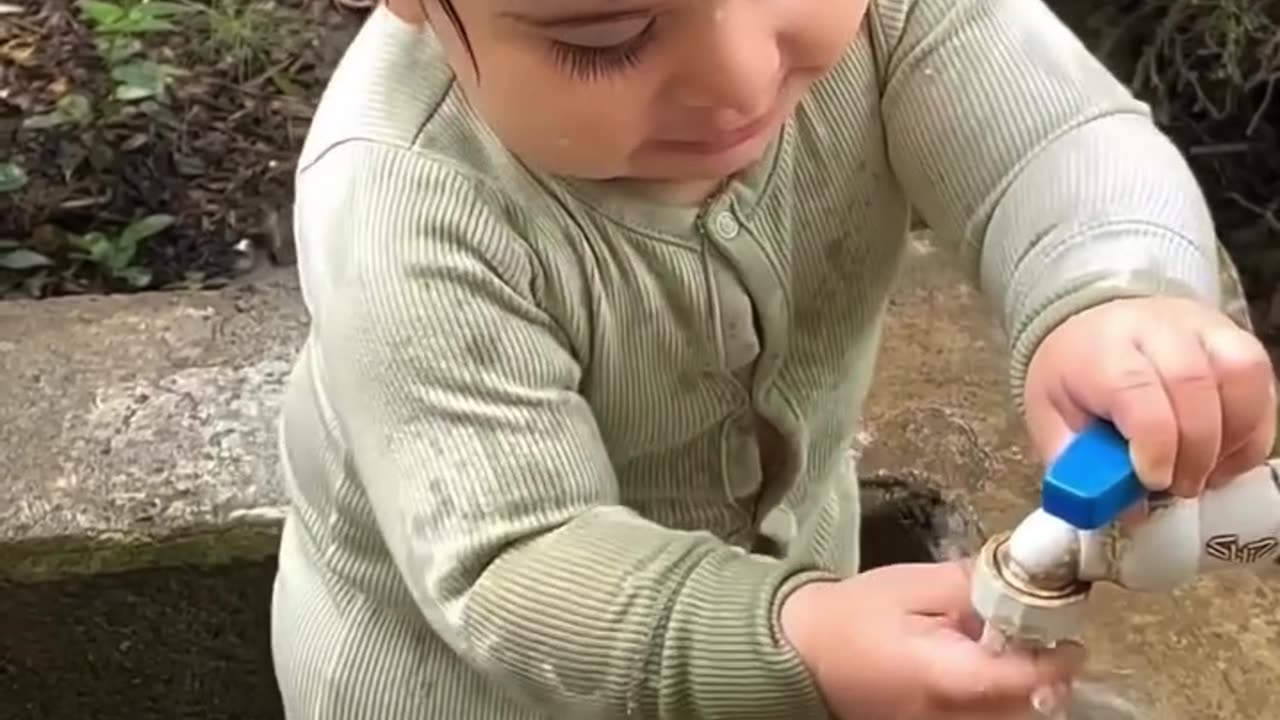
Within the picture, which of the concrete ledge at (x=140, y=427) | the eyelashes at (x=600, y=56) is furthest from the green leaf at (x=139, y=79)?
the eyelashes at (x=600, y=56)

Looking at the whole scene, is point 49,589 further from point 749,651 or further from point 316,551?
point 749,651

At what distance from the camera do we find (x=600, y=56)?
793 millimetres

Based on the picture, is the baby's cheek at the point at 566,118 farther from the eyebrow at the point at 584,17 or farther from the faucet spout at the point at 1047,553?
the faucet spout at the point at 1047,553

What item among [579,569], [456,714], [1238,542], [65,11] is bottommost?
[65,11]

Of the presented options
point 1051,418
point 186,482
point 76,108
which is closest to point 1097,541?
point 1051,418

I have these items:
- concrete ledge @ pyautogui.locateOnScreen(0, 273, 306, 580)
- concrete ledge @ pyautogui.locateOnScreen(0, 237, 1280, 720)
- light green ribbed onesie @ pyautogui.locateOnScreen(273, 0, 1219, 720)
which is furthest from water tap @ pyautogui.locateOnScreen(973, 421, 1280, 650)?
concrete ledge @ pyautogui.locateOnScreen(0, 273, 306, 580)

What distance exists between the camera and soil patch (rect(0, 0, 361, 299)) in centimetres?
170

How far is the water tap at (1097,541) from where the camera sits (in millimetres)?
680

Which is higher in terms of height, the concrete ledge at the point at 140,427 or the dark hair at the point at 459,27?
the dark hair at the point at 459,27

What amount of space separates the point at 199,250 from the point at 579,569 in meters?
0.94

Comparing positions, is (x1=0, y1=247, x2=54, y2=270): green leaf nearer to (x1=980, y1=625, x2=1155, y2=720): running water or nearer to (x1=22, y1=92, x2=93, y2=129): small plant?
(x1=22, y1=92, x2=93, y2=129): small plant

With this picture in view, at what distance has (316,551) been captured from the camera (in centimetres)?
108

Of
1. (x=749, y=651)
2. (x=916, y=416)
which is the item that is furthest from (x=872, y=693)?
(x=916, y=416)

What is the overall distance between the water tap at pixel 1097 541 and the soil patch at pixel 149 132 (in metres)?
1.05
